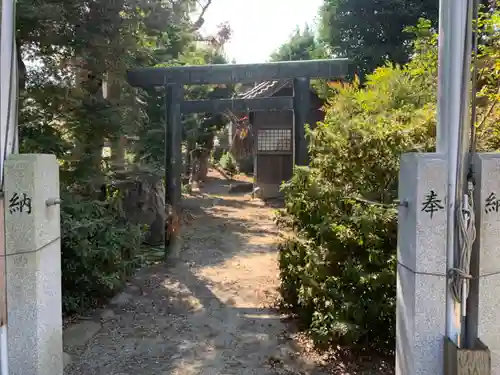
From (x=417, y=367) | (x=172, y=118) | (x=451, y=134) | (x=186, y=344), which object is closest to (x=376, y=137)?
(x=451, y=134)

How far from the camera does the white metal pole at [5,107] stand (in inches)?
105

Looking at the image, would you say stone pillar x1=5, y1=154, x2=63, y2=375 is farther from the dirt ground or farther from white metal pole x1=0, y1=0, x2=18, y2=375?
the dirt ground

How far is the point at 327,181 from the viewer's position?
458cm

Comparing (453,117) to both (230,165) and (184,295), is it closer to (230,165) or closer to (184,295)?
(184,295)

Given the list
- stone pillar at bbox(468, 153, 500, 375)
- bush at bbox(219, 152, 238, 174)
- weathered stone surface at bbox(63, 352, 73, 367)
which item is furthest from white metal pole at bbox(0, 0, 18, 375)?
bush at bbox(219, 152, 238, 174)

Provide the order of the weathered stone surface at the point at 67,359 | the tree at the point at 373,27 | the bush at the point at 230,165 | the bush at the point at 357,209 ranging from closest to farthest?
the bush at the point at 357,209
the weathered stone surface at the point at 67,359
the tree at the point at 373,27
the bush at the point at 230,165

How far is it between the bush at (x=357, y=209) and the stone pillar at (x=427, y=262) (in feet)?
3.93

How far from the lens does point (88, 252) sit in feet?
17.2

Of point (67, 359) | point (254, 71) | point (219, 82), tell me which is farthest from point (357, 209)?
point (219, 82)

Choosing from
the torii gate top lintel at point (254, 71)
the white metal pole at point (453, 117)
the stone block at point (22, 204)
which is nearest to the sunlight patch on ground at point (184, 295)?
the stone block at point (22, 204)

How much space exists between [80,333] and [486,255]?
4.44 metres

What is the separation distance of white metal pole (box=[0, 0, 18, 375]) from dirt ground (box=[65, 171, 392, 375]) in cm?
175

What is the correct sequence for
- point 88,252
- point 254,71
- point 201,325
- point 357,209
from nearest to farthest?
1. point 357,209
2. point 88,252
3. point 201,325
4. point 254,71

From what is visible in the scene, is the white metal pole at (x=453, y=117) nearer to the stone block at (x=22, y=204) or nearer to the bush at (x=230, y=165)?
the stone block at (x=22, y=204)
